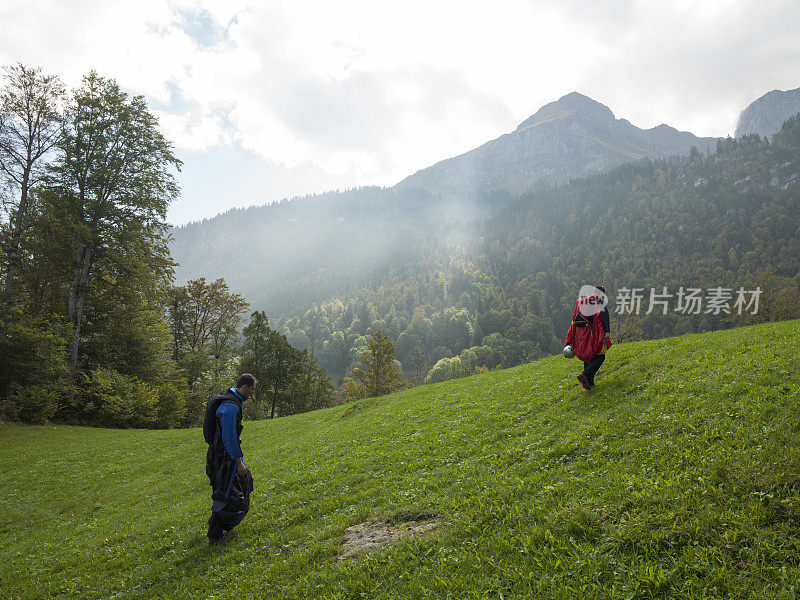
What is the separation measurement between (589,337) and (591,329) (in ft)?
0.96

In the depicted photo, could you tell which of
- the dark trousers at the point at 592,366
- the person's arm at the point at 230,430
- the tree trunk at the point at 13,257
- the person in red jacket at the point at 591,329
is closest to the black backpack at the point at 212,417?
the person's arm at the point at 230,430

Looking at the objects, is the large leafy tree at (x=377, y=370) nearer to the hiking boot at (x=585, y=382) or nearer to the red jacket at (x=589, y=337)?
the hiking boot at (x=585, y=382)

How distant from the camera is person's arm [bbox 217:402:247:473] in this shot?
29.3ft

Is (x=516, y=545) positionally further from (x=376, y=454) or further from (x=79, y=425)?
(x=79, y=425)

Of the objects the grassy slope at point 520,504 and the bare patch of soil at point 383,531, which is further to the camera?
the bare patch of soil at point 383,531

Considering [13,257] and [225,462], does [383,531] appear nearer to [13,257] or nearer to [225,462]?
[225,462]

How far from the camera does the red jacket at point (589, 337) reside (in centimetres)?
1279

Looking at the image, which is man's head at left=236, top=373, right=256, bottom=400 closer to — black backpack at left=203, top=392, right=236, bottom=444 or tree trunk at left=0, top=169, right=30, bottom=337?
black backpack at left=203, top=392, right=236, bottom=444

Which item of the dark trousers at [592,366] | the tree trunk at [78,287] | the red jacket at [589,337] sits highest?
the tree trunk at [78,287]

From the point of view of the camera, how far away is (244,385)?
9.50 meters

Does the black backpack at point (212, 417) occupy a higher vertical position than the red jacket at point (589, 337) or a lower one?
lower

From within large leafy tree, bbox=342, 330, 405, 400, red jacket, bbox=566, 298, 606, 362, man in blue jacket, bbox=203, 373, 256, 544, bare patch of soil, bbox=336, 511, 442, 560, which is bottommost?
large leafy tree, bbox=342, 330, 405, 400

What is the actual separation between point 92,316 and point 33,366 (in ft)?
32.8

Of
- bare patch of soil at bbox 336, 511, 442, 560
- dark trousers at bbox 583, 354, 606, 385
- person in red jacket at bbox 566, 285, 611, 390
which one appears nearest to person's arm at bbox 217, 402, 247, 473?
bare patch of soil at bbox 336, 511, 442, 560
